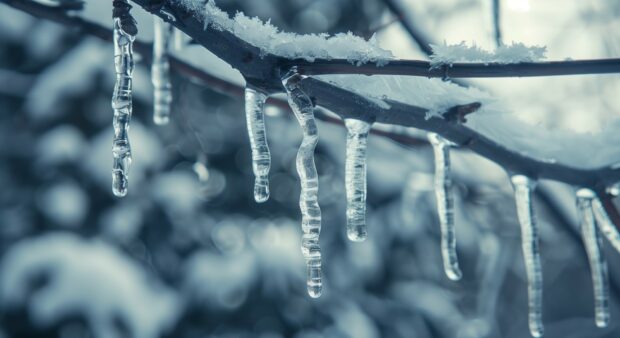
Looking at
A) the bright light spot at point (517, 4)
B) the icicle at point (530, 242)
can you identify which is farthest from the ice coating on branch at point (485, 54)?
the bright light spot at point (517, 4)

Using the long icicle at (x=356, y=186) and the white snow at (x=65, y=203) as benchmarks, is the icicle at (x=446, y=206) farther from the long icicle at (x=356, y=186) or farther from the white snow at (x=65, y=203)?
the white snow at (x=65, y=203)

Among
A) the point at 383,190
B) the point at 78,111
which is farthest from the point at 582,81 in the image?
the point at 78,111

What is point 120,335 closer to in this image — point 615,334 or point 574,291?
point 615,334

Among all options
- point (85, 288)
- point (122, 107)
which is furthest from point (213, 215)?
point (122, 107)

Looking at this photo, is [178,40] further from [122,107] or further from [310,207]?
[310,207]

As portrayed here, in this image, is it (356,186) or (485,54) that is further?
(356,186)
